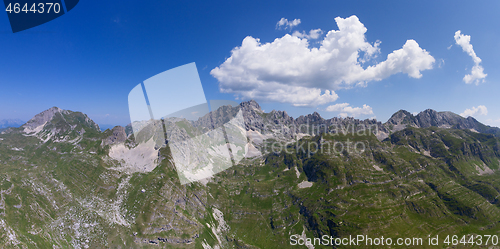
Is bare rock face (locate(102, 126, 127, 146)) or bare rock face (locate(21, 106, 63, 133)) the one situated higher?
bare rock face (locate(21, 106, 63, 133))

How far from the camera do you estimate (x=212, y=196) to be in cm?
15050

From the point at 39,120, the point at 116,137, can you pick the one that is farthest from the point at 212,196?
the point at 39,120

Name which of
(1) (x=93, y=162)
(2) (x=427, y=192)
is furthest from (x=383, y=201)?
(1) (x=93, y=162)

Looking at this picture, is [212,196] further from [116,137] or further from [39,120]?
[39,120]

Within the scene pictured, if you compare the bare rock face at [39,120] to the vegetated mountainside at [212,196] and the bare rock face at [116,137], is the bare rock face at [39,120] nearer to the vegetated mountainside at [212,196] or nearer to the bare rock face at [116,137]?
the vegetated mountainside at [212,196]

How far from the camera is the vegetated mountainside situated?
8938 centimetres

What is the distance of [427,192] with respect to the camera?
13912 cm

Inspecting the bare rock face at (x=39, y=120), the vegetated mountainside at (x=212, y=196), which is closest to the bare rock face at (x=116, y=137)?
the vegetated mountainside at (x=212, y=196)

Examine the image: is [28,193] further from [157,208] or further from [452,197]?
[452,197]

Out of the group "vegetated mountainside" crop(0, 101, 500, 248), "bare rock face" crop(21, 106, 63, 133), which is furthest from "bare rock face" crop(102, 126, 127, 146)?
"bare rock face" crop(21, 106, 63, 133)

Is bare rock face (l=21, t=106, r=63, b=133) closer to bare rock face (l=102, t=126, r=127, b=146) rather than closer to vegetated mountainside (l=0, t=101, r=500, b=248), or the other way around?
vegetated mountainside (l=0, t=101, r=500, b=248)

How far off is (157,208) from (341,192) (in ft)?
395

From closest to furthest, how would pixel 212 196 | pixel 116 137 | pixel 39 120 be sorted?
pixel 116 137 < pixel 212 196 < pixel 39 120

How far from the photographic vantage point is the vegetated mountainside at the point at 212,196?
293 feet
